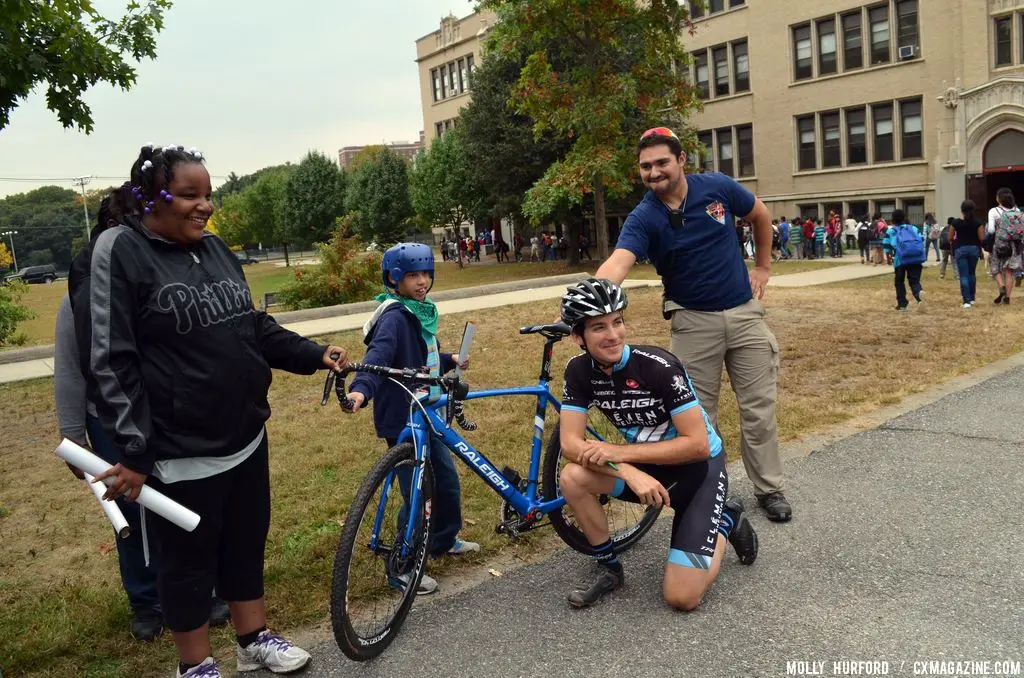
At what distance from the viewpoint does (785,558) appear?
14.0ft

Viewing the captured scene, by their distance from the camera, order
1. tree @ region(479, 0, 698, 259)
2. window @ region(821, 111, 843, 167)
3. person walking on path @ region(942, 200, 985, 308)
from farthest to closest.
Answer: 1. window @ region(821, 111, 843, 167)
2. tree @ region(479, 0, 698, 259)
3. person walking on path @ region(942, 200, 985, 308)

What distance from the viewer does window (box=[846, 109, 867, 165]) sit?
122 ft

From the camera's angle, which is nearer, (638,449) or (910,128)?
(638,449)

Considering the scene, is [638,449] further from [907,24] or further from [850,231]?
[907,24]

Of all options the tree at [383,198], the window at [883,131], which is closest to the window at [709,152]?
the window at [883,131]

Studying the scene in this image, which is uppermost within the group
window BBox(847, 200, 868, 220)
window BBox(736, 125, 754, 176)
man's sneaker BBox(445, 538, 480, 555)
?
window BBox(736, 125, 754, 176)

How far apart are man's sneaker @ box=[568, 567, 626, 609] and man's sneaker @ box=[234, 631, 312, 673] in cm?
118

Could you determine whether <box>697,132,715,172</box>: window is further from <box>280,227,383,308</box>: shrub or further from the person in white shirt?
<box>280,227,383,308</box>: shrub

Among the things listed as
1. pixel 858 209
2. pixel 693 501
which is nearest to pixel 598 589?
pixel 693 501

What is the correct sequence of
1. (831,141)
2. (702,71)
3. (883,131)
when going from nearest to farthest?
(883,131), (831,141), (702,71)

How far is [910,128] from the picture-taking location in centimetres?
3522

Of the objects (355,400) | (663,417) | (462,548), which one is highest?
(355,400)

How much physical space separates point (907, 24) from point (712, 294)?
1407 inches

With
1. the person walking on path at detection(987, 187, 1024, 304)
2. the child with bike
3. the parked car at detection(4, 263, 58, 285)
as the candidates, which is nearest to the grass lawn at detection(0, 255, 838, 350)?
the person walking on path at detection(987, 187, 1024, 304)
